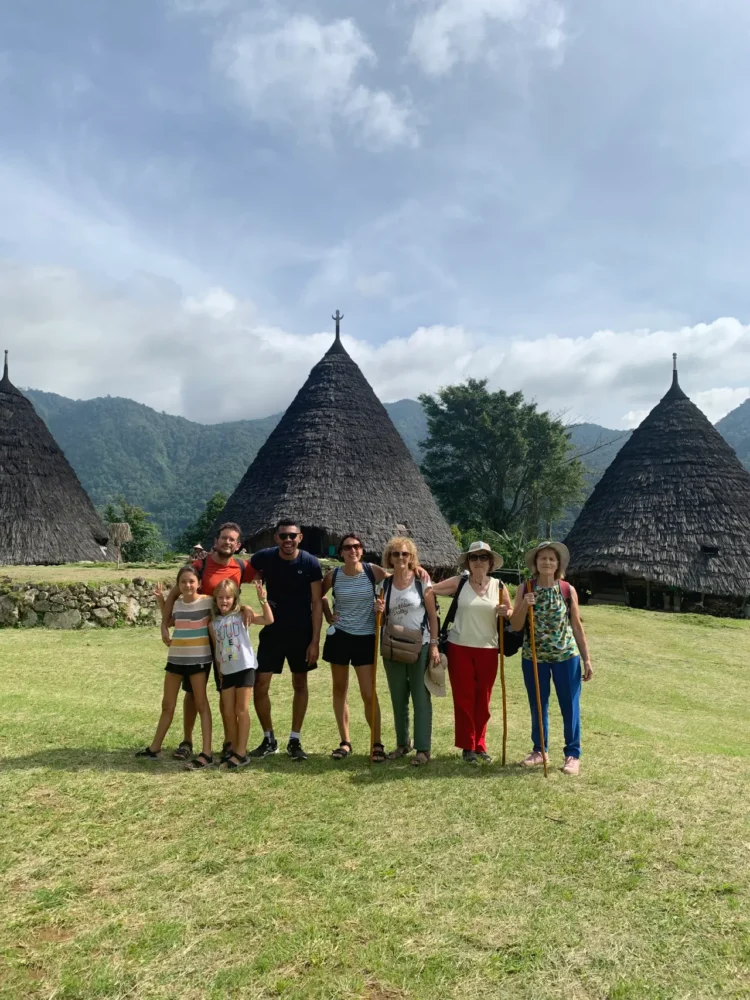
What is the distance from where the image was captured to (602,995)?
2361 mm

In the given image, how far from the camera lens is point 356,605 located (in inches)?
183

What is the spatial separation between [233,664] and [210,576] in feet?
2.22

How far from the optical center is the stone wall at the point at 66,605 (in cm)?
1038

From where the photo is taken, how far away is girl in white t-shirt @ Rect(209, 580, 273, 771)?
14.6 ft

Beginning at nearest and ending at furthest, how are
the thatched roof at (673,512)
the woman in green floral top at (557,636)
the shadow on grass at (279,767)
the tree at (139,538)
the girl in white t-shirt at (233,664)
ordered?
the shadow on grass at (279,767)
the girl in white t-shirt at (233,664)
the woman in green floral top at (557,636)
the thatched roof at (673,512)
the tree at (139,538)

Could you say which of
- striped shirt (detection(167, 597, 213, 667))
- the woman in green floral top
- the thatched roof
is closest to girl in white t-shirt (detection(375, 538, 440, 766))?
the woman in green floral top

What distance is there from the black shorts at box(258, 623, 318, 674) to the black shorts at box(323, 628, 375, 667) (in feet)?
0.53

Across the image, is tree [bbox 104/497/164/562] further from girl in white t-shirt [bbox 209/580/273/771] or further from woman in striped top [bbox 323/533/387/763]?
woman in striped top [bbox 323/533/387/763]

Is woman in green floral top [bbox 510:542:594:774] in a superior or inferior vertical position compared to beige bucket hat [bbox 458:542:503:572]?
inferior

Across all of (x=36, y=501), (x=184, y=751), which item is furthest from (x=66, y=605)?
(x=36, y=501)

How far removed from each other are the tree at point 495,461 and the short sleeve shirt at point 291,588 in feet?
94.9

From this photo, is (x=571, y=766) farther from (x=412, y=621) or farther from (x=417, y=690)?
(x=412, y=621)

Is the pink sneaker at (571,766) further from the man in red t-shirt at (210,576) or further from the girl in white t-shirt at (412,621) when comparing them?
the man in red t-shirt at (210,576)

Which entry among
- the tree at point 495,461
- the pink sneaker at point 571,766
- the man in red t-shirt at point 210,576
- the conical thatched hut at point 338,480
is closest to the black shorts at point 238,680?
the man in red t-shirt at point 210,576
